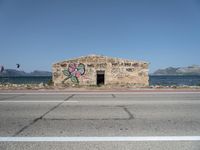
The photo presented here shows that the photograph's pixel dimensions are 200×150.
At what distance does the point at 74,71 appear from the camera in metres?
31.7

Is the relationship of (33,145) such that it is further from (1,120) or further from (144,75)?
(144,75)

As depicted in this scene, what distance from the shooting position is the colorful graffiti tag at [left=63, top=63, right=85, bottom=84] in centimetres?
3152

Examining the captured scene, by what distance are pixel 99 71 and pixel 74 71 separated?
106 inches

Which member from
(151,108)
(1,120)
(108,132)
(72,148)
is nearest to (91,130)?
(108,132)

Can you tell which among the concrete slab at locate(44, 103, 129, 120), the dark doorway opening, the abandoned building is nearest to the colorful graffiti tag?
the abandoned building

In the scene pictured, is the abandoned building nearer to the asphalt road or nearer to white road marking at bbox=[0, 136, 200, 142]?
the asphalt road

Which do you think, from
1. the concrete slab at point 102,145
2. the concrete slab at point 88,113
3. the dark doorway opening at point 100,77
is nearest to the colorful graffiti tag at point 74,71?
the dark doorway opening at point 100,77

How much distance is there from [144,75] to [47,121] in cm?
2505

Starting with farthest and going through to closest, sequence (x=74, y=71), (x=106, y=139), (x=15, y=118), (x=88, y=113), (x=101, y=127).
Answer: (x=74, y=71), (x=88, y=113), (x=15, y=118), (x=101, y=127), (x=106, y=139)

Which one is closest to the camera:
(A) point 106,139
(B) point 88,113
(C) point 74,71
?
(A) point 106,139

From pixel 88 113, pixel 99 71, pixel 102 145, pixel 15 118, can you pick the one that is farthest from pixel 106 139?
pixel 99 71

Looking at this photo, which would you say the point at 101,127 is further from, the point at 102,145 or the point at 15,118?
the point at 15,118

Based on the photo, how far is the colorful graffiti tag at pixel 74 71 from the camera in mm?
31516

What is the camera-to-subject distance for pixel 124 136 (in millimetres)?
6367
